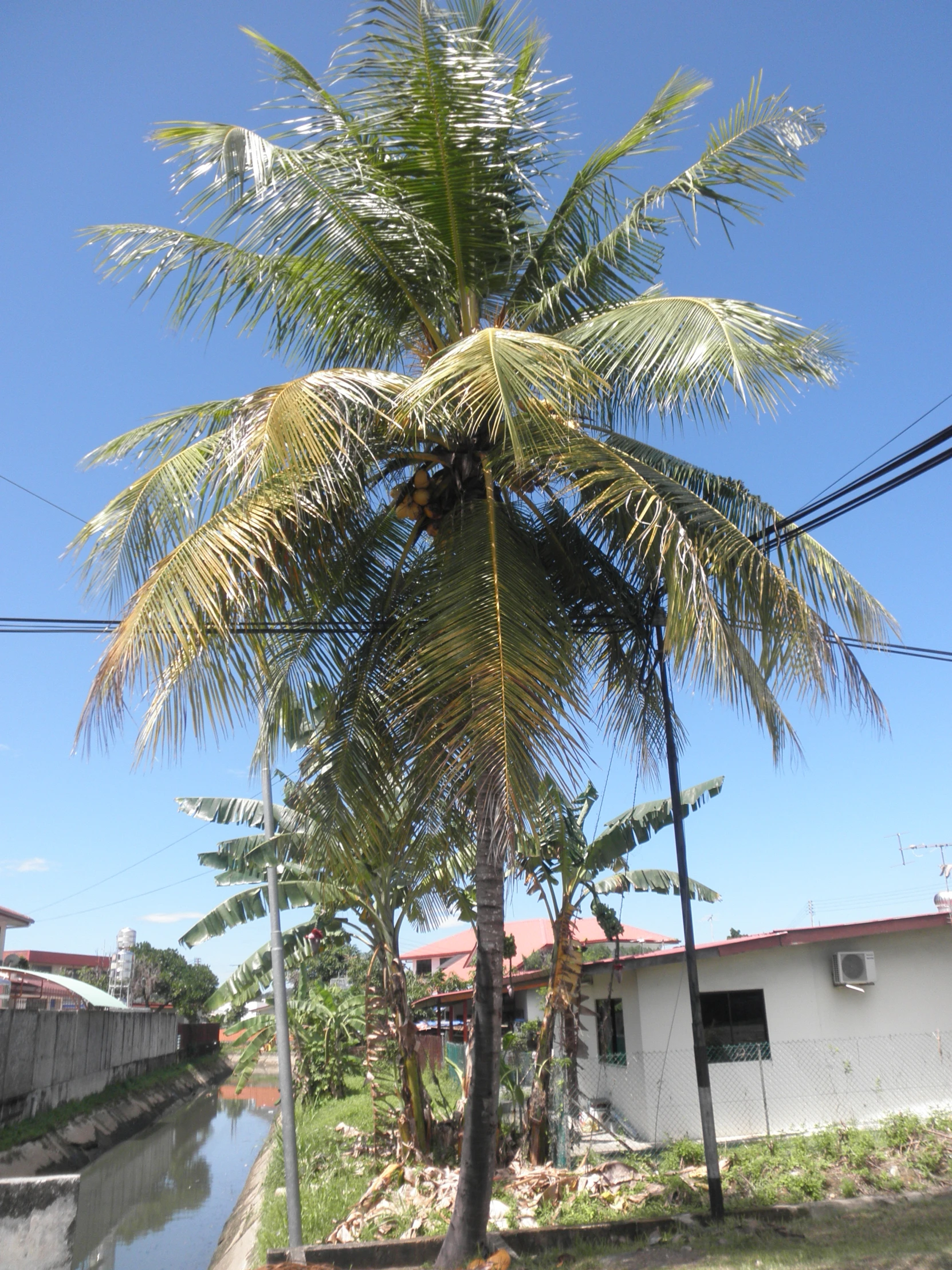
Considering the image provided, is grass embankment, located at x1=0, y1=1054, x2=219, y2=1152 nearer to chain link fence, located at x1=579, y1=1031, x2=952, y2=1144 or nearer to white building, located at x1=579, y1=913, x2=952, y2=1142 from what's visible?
white building, located at x1=579, y1=913, x2=952, y2=1142

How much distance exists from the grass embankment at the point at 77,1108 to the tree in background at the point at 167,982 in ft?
44.2

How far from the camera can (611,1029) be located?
16.2 m

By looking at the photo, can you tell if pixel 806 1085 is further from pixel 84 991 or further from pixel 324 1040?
pixel 84 991

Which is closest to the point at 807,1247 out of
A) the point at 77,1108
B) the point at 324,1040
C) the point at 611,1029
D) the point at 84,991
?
the point at 611,1029

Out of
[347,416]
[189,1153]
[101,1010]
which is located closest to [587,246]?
A: [347,416]

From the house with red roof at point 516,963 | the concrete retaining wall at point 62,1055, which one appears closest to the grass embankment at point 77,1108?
the concrete retaining wall at point 62,1055

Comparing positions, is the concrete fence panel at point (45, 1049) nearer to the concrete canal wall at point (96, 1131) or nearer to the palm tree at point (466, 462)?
the concrete canal wall at point (96, 1131)

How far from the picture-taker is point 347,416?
7.10 m

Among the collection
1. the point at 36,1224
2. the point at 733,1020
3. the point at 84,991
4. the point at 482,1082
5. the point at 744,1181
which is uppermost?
the point at 84,991

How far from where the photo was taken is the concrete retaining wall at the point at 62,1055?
1889 cm

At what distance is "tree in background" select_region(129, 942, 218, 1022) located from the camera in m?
51.8

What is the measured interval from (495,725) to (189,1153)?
22.8 m

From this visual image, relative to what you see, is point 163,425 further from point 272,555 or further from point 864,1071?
point 864,1071

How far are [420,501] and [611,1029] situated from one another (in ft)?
37.4
